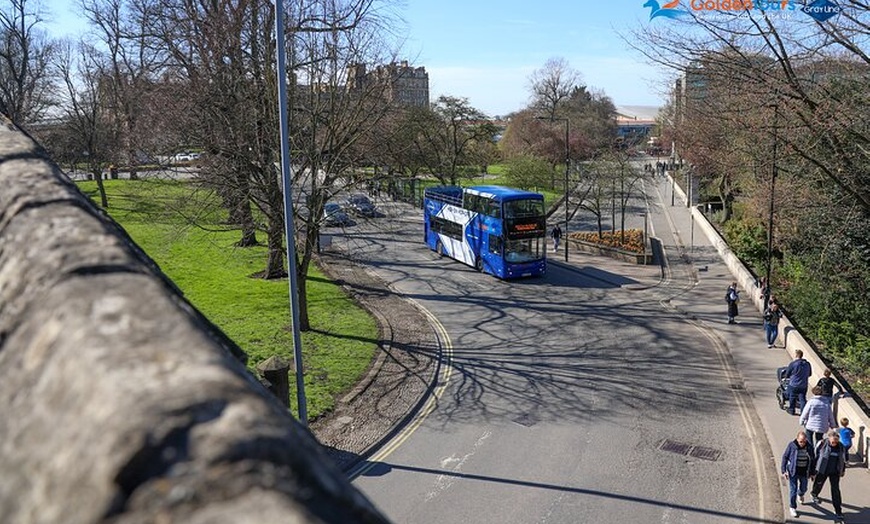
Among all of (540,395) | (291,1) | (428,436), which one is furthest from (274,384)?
(291,1)

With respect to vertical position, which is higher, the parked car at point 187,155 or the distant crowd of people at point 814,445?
the parked car at point 187,155

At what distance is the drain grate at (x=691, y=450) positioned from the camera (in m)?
13.2

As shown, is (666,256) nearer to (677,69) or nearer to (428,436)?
(677,69)

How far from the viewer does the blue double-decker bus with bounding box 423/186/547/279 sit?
28.0 m

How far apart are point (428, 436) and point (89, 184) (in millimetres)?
46357

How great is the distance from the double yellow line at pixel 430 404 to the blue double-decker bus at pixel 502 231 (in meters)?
6.33

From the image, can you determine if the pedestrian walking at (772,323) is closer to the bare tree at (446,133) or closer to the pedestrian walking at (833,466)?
the pedestrian walking at (833,466)

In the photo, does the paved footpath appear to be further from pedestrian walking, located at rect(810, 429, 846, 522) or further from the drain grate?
the drain grate

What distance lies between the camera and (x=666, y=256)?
34.7 metres

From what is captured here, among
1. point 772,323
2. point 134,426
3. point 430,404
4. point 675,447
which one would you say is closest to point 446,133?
point 772,323

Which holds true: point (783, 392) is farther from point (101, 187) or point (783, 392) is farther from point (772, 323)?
point (101, 187)

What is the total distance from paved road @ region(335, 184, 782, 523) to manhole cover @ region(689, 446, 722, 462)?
4cm

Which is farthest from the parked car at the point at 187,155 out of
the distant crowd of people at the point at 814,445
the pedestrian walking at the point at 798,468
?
the pedestrian walking at the point at 798,468

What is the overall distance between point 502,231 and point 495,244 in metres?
0.74
